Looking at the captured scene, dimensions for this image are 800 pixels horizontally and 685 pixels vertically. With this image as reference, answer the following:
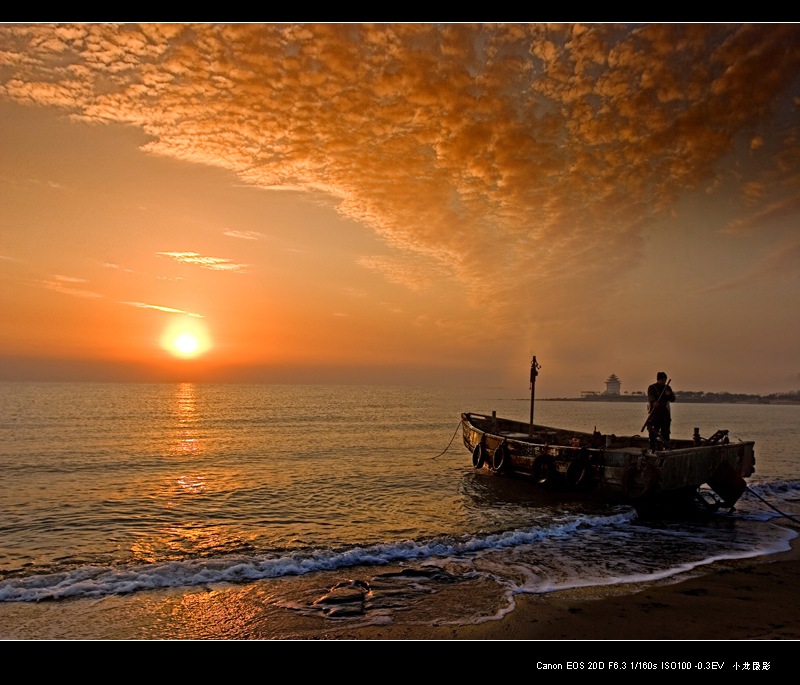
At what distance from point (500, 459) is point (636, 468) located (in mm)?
7332

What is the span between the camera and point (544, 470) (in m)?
21.1

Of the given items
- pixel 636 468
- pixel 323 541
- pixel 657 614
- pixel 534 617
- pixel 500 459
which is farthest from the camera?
pixel 500 459

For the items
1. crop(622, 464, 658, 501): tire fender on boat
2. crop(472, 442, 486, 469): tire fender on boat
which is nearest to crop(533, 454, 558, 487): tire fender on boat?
crop(622, 464, 658, 501): tire fender on boat

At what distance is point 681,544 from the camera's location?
46.8 ft

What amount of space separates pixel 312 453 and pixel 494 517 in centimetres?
2100

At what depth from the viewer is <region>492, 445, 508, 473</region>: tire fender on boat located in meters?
23.5

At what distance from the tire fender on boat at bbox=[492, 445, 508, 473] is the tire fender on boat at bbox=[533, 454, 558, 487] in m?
2.07

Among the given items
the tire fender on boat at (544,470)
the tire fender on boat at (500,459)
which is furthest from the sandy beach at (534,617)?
the tire fender on boat at (500,459)

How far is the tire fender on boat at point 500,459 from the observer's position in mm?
23547

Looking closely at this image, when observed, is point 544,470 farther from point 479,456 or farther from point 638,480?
point 479,456

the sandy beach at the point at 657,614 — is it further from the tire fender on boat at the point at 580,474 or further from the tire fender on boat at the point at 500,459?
the tire fender on boat at the point at 500,459

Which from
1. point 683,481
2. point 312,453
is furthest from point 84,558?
point 312,453

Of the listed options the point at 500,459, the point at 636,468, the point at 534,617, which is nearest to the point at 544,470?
the point at 500,459
